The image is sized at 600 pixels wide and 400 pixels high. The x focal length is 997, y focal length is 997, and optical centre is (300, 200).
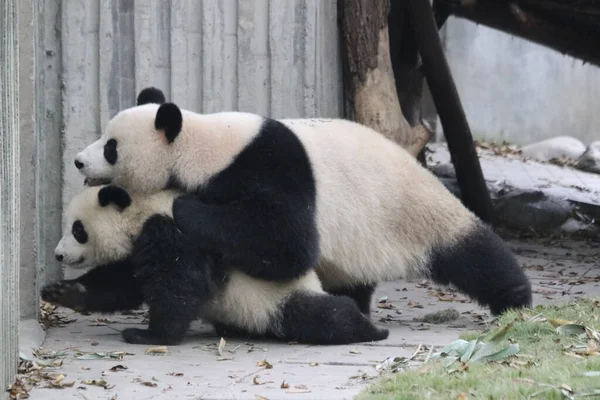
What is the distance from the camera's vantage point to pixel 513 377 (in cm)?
411

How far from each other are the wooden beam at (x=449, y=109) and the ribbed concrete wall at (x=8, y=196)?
15.7 ft

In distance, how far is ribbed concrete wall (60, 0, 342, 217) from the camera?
702cm

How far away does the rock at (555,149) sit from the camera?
51.2 ft

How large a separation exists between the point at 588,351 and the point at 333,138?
225 cm

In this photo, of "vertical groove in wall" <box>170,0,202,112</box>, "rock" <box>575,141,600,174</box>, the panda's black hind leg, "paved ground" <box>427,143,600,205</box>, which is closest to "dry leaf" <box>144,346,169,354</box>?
the panda's black hind leg

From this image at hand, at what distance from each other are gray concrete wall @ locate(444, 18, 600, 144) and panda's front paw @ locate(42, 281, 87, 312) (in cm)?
1241

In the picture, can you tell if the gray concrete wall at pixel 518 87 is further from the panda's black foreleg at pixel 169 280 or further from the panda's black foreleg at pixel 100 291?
the panda's black foreleg at pixel 169 280

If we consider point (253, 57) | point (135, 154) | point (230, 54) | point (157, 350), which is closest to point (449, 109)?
point (253, 57)

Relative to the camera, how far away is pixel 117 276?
235 inches

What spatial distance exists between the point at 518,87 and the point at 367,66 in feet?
34.1

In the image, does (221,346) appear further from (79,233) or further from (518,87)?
(518,87)

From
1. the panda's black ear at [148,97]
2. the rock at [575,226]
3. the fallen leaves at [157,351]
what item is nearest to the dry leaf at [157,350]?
the fallen leaves at [157,351]

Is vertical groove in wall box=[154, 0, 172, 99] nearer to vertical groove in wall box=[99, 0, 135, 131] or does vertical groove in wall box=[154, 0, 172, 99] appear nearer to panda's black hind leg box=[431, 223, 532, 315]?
vertical groove in wall box=[99, 0, 135, 131]

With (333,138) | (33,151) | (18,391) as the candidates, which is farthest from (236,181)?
(18,391)
